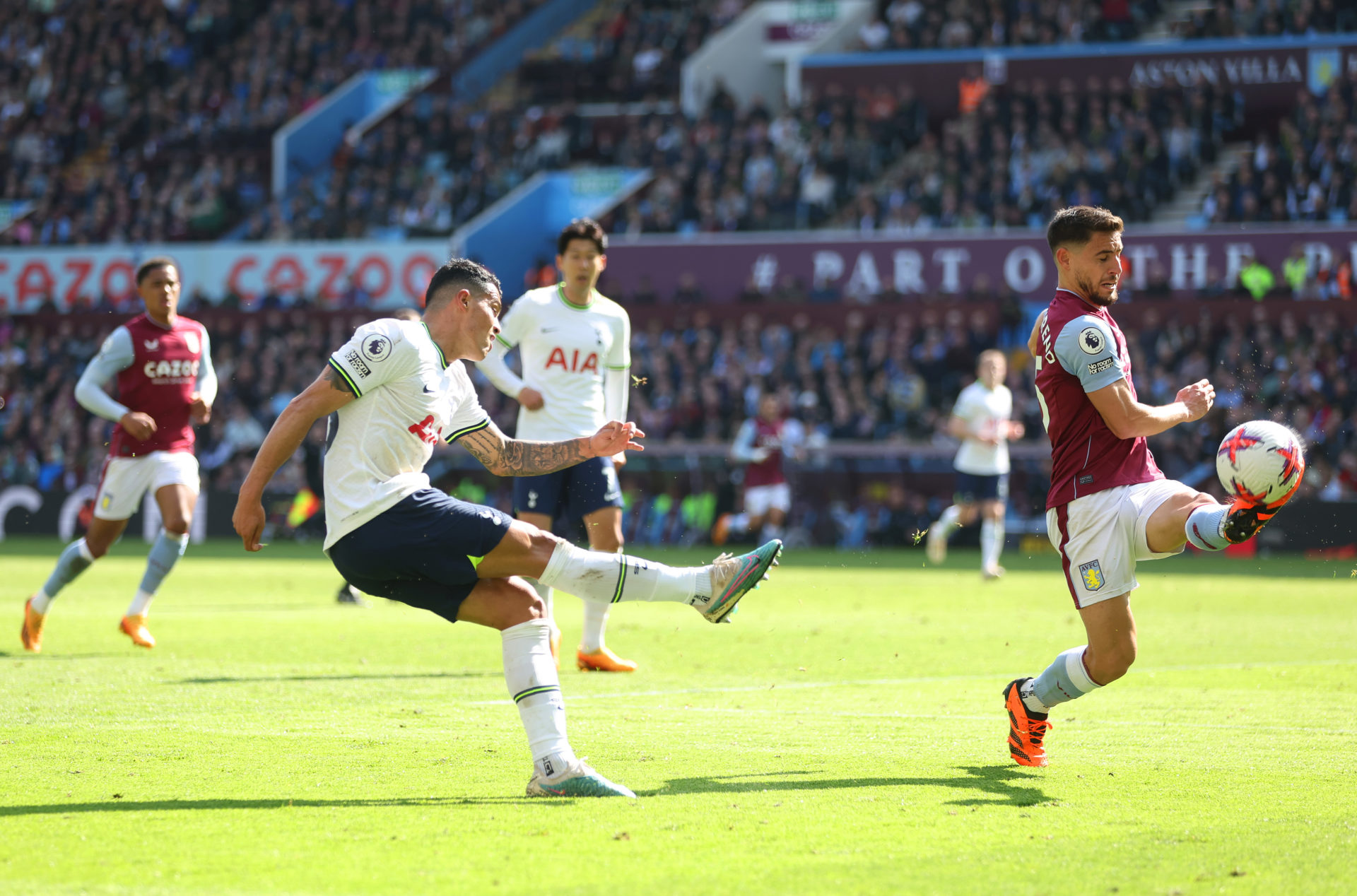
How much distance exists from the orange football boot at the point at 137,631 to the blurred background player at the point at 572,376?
275cm

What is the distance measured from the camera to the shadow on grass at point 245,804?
5453 mm

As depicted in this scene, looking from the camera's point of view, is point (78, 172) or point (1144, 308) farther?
point (78, 172)

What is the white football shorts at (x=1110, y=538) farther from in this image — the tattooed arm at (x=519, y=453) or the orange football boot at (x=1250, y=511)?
the tattooed arm at (x=519, y=453)

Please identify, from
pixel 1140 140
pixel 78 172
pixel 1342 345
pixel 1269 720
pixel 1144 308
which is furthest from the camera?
pixel 78 172

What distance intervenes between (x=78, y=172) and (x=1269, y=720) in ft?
127

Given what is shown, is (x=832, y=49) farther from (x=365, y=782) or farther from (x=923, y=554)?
(x=365, y=782)

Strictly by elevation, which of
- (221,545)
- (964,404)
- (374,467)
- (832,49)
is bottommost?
(221,545)

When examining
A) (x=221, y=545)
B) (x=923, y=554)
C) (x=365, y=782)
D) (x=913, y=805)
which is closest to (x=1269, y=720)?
(x=913, y=805)

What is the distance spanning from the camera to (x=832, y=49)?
36.3 metres

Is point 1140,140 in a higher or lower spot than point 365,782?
higher

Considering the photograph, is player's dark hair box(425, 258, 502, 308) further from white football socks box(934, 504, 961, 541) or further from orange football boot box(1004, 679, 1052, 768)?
white football socks box(934, 504, 961, 541)

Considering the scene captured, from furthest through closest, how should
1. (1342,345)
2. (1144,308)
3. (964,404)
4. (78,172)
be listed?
(78,172) → (1144,308) → (1342,345) → (964,404)

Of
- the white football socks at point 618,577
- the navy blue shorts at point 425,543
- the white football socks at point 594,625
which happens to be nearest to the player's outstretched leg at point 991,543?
the white football socks at point 594,625

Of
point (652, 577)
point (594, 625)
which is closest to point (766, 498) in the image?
point (594, 625)
